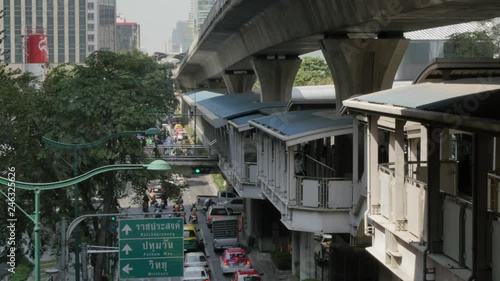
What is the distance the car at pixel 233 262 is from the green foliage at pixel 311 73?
6510cm

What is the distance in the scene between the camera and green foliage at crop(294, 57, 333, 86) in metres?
100

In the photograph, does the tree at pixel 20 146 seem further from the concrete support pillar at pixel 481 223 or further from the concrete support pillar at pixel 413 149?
the concrete support pillar at pixel 481 223

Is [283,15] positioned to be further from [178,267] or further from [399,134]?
[399,134]

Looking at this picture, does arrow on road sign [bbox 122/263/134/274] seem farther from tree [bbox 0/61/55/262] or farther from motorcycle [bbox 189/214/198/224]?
motorcycle [bbox 189/214/198/224]

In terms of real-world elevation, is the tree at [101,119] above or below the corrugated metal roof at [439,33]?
below

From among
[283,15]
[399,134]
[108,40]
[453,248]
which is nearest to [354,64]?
[283,15]

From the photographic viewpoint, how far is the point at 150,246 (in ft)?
72.9

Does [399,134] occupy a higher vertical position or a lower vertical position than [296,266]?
higher

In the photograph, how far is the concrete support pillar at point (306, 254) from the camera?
29391 millimetres

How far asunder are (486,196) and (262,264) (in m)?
27.8

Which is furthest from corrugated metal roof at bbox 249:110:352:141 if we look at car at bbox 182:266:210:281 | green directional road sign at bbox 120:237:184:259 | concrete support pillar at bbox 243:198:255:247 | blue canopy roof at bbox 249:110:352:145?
concrete support pillar at bbox 243:198:255:247

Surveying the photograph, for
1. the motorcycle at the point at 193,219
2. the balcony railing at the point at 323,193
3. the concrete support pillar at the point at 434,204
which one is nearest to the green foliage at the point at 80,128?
the balcony railing at the point at 323,193

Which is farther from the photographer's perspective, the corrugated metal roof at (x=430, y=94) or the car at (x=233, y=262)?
the car at (x=233, y=262)

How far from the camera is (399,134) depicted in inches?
518
